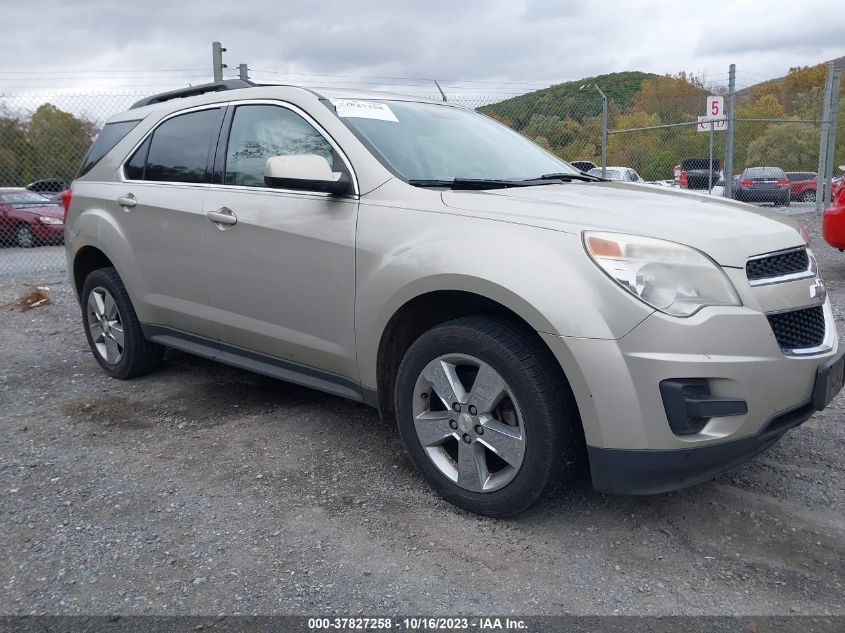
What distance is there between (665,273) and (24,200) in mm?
14550

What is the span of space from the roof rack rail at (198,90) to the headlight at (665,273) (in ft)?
7.87

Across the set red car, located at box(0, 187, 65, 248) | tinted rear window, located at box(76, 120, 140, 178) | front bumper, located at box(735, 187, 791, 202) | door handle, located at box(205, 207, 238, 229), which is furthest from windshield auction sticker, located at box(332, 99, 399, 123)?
front bumper, located at box(735, 187, 791, 202)

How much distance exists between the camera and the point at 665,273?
2549mm

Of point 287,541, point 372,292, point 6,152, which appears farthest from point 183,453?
point 6,152

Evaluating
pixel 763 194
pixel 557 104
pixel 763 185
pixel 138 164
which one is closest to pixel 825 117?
pixel 557 104

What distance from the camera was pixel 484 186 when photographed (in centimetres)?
332

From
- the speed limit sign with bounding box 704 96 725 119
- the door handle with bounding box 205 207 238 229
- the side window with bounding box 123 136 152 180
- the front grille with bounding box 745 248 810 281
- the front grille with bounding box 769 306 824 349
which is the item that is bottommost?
the front grille with bounding box 769 306 824 349

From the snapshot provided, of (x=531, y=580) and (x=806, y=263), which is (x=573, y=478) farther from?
(x=806, y=263)

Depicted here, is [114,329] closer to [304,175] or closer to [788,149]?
[304,175]

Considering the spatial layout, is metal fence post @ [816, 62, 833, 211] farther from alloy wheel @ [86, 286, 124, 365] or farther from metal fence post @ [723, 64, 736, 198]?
alloy wheel @ [86, 286, 124, 365]

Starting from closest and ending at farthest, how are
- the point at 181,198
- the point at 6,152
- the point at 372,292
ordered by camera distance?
the point at 372,292, the point at 181,198, the point at 6,152

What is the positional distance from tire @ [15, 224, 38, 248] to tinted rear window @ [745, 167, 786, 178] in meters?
17.2

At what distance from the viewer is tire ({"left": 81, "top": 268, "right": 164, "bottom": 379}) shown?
469cm

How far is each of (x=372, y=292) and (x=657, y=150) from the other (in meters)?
15.6
